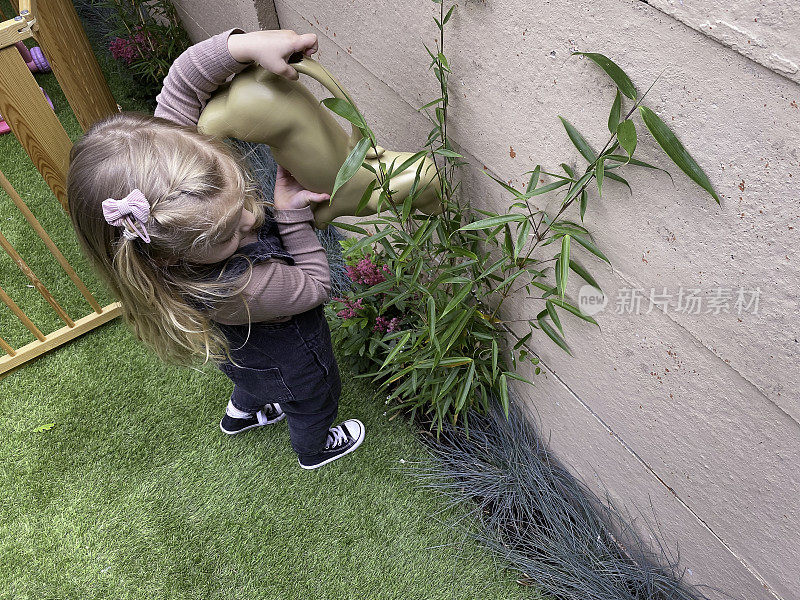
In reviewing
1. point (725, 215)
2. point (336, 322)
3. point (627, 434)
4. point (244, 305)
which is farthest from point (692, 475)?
point (336, 322)

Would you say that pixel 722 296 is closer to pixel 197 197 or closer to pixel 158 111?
pixel 197 197

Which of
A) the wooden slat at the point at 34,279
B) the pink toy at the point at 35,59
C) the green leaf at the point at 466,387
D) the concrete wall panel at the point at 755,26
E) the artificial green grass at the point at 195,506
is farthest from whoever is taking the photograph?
the pink toy at the point at 35,59

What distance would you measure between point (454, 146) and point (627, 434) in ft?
2.92

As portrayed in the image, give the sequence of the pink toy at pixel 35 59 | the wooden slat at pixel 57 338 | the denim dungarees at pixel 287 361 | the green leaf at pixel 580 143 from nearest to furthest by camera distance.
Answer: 1. the green leaf at pixel 580 143
2. the denim dungarees at pixel 287 361
3. the wooden slat at pixel 57 338
4. the pink toy at pixel 35 59

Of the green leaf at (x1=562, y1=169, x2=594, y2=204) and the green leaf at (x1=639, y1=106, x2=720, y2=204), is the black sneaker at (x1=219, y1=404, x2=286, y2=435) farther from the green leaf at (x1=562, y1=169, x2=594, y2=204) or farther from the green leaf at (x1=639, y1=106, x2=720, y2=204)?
the green leaf at (x1=639, y1=106, x2=720, y2=204)

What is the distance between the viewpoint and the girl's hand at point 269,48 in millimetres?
1100

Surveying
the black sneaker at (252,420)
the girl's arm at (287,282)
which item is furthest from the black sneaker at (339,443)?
the girl's arm at (287,282)

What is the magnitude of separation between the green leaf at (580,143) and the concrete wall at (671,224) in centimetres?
3

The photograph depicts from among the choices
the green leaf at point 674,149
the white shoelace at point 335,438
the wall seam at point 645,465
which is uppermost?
the green leaf at point 674,149

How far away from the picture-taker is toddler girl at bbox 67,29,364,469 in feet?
3.67

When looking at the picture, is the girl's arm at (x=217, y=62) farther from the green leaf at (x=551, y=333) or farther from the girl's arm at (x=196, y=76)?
the green leaf at (x=551, y=333)

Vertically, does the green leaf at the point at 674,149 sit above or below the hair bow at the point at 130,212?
above

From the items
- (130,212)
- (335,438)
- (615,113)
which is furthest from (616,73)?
(335,438)

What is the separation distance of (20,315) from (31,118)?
0.73 m
